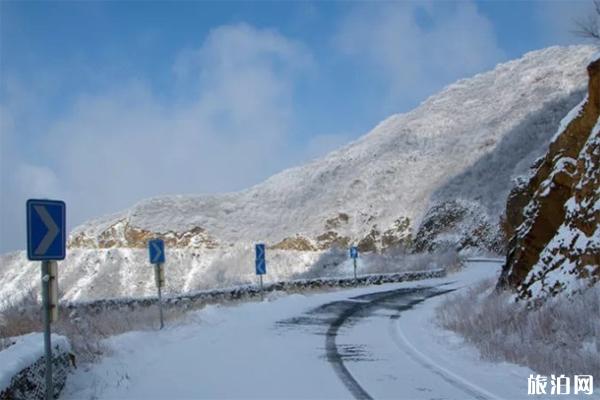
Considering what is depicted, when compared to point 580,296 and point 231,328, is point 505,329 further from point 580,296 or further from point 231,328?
point 231,328

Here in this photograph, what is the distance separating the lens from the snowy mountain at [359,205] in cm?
6375

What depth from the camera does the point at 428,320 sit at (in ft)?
54.6

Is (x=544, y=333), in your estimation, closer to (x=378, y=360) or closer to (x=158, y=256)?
(x=378, y=360)

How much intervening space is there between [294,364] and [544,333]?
468cm

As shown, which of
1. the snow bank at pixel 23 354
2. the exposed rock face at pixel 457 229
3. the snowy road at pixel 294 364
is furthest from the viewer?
the exposed rock face at pixel 457 229

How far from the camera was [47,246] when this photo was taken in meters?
6.81

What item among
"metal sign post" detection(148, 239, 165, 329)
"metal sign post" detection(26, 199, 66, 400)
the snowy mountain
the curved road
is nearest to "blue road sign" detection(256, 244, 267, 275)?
the curved road

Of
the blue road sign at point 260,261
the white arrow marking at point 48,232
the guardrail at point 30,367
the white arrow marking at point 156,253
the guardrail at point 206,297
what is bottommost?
the guardrail at point 206,297

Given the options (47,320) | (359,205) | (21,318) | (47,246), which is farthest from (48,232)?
(359,205)

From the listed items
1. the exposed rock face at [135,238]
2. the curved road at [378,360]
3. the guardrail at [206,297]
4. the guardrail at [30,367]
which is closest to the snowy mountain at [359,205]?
the exposed rock face at [135,238]

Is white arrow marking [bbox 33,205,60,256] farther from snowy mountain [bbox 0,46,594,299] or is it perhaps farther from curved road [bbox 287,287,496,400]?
snowy mountain [bbox 0,46,594,299]

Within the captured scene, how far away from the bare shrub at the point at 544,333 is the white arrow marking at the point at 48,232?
710cm

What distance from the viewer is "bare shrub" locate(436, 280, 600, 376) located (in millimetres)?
9016

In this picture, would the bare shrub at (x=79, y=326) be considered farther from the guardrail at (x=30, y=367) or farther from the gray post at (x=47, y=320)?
the gray post at (x=47, y=320)
